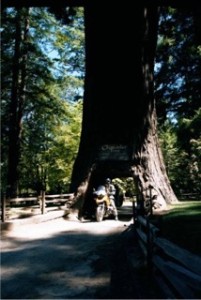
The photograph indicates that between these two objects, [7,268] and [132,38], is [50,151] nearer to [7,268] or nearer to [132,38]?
[132,38]

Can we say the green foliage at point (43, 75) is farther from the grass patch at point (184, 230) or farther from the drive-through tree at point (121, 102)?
the grass patch at point (184, 230)

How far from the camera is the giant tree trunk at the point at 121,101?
18.2 meters

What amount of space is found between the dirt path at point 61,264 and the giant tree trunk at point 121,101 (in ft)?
14.3

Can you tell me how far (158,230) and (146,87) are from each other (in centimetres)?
1215

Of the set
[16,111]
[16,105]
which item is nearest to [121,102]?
[16,105]

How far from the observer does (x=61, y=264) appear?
9.32 metres

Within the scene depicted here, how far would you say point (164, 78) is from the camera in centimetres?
2775

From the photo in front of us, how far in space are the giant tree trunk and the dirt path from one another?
4346 mm

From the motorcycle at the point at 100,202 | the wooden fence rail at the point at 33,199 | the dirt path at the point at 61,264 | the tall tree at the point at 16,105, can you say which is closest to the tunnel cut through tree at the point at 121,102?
the wooden fence rail at the point at 33,199

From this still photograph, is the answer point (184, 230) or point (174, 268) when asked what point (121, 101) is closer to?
point (184, 230)

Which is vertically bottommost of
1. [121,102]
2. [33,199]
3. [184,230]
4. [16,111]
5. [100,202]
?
[184,230]

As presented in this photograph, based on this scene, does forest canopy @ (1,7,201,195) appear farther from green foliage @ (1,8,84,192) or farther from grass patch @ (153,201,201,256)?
grass patch @ (153,201,201,256)

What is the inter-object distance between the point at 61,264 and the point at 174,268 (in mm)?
3946

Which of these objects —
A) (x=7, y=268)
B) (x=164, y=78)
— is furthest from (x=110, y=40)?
(x=7, y=268)
